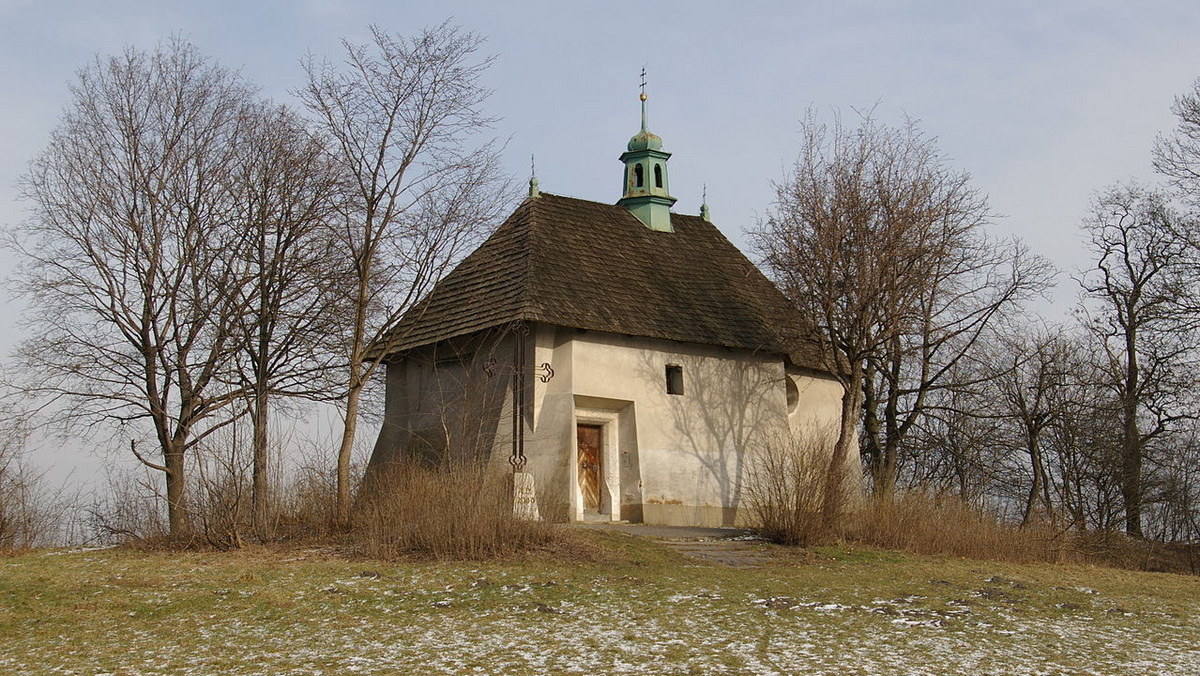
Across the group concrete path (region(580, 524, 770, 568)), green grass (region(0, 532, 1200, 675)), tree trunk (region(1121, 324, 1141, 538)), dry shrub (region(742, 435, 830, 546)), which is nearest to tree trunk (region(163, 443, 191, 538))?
green grass (region(0, 532, 1200, 675))

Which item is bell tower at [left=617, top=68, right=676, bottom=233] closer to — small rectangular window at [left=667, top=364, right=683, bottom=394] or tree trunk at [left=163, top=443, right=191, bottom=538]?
small rectangular window at [left=667, top=364, right=683, bottom=394]

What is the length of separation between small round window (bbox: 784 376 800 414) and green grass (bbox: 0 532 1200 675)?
31.4ft

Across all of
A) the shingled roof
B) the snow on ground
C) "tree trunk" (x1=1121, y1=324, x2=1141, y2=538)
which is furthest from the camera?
"tree trunk" (x1=1121, y1=324, x2=1141, y2=538)

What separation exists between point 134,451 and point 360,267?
19.2 feet

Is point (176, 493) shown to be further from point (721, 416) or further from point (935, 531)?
point (935, 531)

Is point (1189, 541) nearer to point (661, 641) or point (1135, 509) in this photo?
point (1135, 509)

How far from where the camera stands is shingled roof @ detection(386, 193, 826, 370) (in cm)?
2188

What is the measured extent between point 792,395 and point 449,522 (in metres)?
12.3

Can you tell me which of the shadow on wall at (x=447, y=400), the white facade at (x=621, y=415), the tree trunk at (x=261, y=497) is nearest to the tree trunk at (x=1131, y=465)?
the white facade at (x=621, y=415)

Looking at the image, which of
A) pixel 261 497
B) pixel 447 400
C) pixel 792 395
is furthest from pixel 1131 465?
pixel 261 497

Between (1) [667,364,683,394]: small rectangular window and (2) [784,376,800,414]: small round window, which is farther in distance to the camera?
(2) [784,376,800,414]: small round window

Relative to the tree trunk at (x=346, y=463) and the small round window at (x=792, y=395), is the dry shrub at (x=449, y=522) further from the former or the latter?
the small round window at (x=792, y=395)

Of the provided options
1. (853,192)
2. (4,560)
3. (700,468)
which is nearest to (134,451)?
(4,560)

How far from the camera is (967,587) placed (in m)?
13.8
